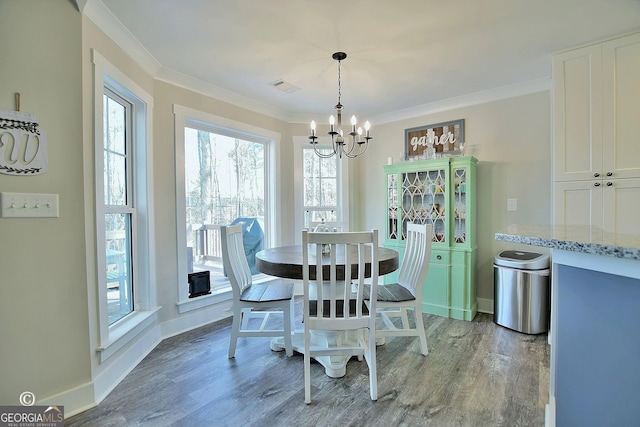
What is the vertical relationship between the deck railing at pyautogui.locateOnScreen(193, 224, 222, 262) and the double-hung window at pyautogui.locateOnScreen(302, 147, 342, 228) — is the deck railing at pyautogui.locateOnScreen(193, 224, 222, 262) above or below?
below

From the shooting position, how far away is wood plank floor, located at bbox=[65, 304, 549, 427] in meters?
1.58

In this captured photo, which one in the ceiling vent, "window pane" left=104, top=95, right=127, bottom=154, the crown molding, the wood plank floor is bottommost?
the wood plank floor

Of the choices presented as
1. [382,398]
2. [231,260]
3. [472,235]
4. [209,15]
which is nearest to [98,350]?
→ [231,260]

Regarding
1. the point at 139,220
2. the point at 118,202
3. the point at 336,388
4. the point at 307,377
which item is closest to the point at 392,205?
the point at 336,388

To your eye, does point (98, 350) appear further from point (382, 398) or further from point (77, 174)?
point (382, 398)

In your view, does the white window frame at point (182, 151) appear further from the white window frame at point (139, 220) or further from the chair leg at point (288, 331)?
the chair leg at point (288, 331)

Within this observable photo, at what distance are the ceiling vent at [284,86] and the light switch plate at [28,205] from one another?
2.00 meters

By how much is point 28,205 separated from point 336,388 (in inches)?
78.5

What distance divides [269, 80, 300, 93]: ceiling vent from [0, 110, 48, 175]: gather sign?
1865 mm

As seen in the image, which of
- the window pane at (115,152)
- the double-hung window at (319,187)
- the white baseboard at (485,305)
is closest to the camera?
the window pane at (115,152)

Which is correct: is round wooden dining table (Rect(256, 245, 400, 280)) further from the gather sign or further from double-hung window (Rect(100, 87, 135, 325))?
the gather sign

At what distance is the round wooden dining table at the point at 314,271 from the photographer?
6.23ft

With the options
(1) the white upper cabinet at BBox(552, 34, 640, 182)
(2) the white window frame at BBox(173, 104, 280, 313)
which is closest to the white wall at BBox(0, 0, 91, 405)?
Result: (2) the white window frame at BBox(173, 104, 280, 313)

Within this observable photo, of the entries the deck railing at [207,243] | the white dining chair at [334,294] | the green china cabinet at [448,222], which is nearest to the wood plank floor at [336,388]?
the white dining chair at [334,294]
